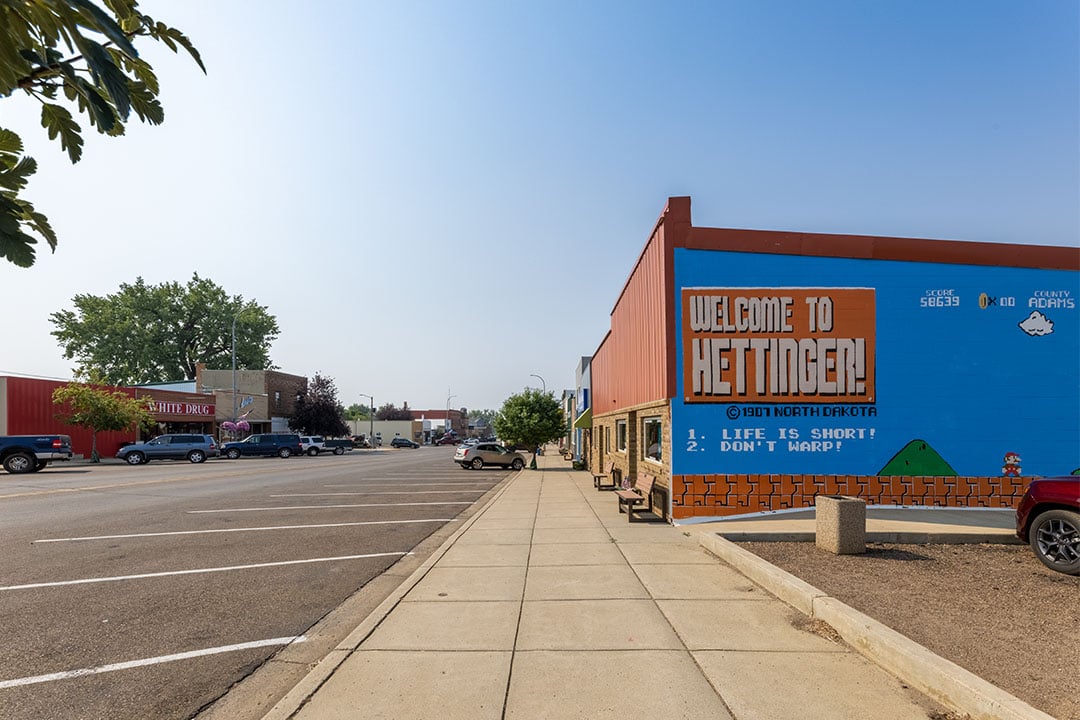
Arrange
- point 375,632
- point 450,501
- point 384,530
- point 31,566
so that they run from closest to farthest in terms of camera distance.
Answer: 1. point 375,632
2. point 31,566
3. point 384,530
4. point 450,501

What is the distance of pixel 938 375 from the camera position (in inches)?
480

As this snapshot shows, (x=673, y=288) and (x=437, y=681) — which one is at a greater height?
(x=673, y=288)

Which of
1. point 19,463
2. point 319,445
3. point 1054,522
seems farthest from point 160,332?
point 1054,522

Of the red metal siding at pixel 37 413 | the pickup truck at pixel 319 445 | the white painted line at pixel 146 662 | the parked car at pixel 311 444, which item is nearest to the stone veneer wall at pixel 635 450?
the white painted line at pixel 146 662

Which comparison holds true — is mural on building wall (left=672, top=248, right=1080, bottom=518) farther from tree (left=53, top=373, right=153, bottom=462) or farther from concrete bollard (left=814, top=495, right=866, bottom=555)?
tree (left=53, top=373, right=153, bottom=462)

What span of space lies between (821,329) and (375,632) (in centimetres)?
993

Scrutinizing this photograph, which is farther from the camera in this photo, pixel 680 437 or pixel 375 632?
pixel 680 437

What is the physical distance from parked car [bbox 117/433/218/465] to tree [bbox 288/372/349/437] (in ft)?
73.4

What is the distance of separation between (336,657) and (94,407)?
132 ft

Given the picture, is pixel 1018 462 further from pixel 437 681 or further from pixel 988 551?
pixel 437 681

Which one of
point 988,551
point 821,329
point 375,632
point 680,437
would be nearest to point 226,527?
point 375,632

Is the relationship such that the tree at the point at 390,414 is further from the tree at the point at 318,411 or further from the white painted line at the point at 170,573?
the white painted line at the point at 170,573

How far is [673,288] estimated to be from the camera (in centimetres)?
1222

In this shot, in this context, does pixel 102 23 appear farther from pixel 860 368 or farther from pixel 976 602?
pixel 860 368
